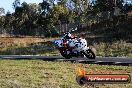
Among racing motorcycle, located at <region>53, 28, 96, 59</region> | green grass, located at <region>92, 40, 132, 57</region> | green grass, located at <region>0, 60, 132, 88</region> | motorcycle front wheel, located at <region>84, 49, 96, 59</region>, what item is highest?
racing motorcycle, located at <region>53, 28, 96, 59</region>

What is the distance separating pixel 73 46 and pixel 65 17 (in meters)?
85.9

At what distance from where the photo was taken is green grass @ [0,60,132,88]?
1835 cm

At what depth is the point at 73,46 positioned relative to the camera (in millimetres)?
17656

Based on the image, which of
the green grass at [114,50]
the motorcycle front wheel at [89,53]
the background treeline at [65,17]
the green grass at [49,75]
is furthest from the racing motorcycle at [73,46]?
the background treeline at [65,17]

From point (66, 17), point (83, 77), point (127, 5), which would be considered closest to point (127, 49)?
point (83, 77)

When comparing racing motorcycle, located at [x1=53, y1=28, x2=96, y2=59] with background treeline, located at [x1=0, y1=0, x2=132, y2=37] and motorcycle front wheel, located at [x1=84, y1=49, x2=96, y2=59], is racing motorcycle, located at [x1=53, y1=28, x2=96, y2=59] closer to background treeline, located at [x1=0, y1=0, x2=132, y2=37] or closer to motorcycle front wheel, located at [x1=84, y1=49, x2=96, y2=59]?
motorcycle front wheel, located at [x1=84, y1=49, x2=96, y2=59]

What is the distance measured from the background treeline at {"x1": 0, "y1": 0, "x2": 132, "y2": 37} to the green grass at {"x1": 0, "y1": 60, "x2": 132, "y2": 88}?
36077mm

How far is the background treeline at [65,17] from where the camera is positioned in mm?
79125

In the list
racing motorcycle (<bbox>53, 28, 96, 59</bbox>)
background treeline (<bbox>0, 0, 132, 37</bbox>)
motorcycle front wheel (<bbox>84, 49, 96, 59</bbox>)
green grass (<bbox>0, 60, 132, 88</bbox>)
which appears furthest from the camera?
background treeline (<bbox>0, 0, 132, 37</bbox>)

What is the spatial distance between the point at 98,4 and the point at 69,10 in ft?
49.1

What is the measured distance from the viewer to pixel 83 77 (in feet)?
38.6

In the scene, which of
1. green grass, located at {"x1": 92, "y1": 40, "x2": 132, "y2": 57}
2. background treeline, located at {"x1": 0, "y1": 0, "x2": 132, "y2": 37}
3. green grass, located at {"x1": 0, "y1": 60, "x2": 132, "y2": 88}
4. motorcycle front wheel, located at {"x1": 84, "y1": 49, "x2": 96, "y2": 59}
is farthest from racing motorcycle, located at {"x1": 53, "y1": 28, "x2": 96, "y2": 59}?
background treeline, located at {"x1": 0, "y1": 0, "x2": 132, "y2": 37}

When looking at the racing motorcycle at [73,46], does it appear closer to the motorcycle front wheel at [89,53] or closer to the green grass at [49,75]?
the motorcycle front wheel at [89,53]

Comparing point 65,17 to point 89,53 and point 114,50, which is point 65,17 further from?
point 89,53
